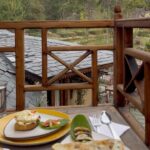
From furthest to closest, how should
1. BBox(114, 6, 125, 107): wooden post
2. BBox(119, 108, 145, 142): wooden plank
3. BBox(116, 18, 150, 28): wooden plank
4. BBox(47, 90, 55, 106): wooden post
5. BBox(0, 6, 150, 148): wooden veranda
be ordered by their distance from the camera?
1. BBox(47, 90, 55, 106): wooden post
2. BBox(114, 6, 125, 107): wooden post
3. BBox(0, 6, 150, 148): wooden veranda
4. BBox(119, 108, 145, 142): wooden plank
5. BBox(116, 18, 150, 28): wooden plank

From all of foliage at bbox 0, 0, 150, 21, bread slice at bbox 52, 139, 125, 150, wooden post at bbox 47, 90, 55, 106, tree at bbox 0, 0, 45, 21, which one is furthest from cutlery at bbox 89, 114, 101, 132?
tree at bbox 0, 0, 45, 21

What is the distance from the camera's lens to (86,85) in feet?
8.02

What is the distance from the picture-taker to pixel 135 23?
5.94 feet

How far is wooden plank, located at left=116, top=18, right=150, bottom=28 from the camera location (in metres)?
1.59

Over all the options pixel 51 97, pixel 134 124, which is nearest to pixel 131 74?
pixel 134 124

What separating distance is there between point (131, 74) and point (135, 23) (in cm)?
35

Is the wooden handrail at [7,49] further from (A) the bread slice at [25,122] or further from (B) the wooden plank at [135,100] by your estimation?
(A) the bread slice at [25,122]

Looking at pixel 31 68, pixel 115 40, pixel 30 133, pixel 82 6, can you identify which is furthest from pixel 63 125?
pixel 82 6

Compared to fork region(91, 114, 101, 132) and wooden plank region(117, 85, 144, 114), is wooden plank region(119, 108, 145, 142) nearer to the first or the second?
wooden plank region(117, 85, 144, 114)

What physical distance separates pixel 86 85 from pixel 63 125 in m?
1.04

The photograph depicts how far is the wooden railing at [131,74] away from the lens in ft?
5.44

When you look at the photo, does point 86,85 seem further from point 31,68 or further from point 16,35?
point 31,68

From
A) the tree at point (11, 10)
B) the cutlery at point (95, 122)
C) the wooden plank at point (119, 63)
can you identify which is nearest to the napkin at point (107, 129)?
the cutlery at point (95, 122)

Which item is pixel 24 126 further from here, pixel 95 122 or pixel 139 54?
pixel 139 54
